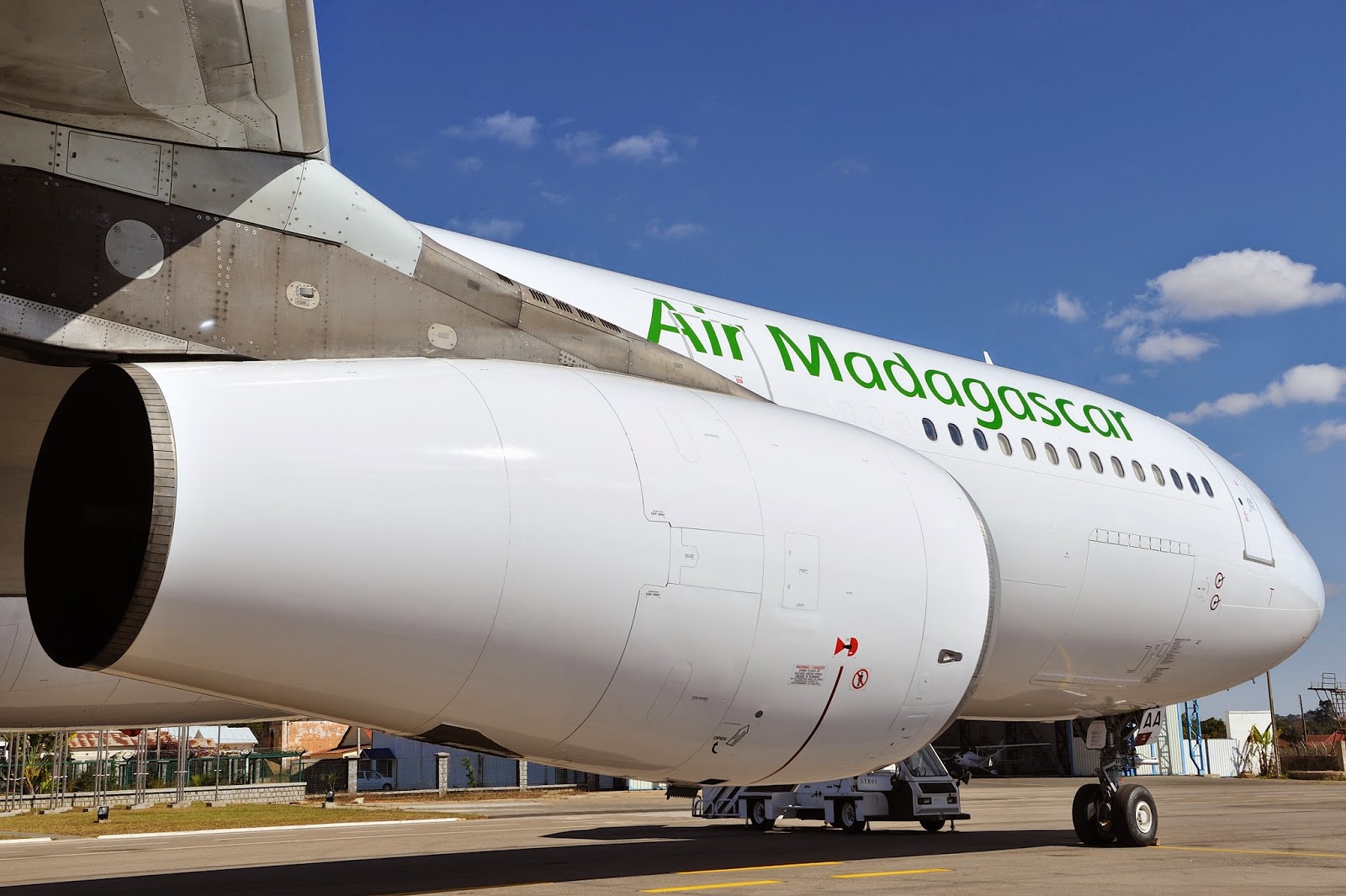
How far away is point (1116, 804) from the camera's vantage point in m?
12.4

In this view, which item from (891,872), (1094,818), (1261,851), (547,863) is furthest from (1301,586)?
(547,863)

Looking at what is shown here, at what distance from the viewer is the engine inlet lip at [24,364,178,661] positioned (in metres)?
5.80

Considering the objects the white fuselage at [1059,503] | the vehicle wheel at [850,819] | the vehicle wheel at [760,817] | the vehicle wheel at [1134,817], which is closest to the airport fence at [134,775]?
the vehicle wheel at [760,817]

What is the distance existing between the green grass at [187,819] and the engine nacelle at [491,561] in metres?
17.3

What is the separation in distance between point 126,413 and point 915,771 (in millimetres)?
15157

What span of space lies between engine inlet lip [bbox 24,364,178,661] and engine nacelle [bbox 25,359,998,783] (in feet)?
0.05

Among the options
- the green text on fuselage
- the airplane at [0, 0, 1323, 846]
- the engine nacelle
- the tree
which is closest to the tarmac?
the engine nacelle

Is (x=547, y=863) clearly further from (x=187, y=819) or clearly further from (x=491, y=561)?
(x=187, y=819)

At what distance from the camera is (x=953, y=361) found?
11.9 m

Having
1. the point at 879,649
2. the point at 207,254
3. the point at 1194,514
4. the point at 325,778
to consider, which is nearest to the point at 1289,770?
the point at 325,778

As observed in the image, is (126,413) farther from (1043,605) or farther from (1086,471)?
(1086,471)

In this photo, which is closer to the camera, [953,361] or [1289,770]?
[953,361]

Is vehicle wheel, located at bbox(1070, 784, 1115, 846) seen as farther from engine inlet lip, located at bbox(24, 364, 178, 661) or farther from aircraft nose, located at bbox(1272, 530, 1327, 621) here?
engine inlet lip, located at bbox(24, 364, 178, 661)

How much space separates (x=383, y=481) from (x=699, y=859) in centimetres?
755
